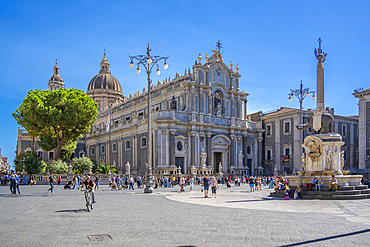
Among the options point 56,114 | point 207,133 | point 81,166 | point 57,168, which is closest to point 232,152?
point 207,133

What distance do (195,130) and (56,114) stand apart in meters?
17.3

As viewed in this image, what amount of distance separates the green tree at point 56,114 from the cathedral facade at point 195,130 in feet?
26.8

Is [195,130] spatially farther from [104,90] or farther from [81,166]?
[104,90]

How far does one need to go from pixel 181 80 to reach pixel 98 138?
1938 cm

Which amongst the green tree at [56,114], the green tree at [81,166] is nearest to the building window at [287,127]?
the green tree at [56,114]

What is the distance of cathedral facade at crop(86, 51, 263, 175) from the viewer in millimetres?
45469

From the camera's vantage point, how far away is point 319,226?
34.0ft

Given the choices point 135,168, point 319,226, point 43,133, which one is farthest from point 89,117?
point 319,226

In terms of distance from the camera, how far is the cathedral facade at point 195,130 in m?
45.5

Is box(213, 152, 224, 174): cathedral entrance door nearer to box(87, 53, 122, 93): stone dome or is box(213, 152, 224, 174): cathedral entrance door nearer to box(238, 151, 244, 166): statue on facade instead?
box(238, 151, 244, 166): statue on facade

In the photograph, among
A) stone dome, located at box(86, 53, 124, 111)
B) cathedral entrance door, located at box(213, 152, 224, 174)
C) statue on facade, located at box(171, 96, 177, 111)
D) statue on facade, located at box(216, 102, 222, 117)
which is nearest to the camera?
statue on facade, located at box(171, 96, 177, 111)

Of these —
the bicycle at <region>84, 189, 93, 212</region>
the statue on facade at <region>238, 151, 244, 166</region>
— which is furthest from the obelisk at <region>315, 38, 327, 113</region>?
the statue on facade at <region>238, 151, 244, 166</region>

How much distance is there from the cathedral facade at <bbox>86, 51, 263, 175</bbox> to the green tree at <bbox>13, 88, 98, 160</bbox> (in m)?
8.18

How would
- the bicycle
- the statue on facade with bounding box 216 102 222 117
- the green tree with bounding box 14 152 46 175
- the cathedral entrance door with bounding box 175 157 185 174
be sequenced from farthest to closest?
the statue on facade with bounding box 216 102 222 117, the cathedral entrance door with bounding box 175 157 185 174, the green tree with bounding box 14 152 46 175, the bicycle
